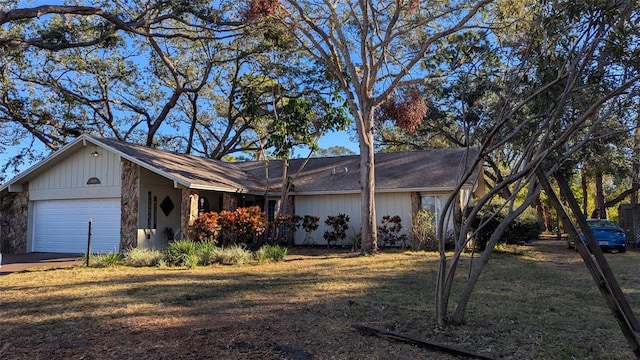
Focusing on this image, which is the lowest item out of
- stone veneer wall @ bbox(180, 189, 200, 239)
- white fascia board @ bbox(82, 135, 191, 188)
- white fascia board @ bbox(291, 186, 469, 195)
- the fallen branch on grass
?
the fallen branch on grass

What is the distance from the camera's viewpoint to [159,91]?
2575 cm

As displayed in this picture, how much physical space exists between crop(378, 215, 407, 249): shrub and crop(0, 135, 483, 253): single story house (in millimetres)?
615

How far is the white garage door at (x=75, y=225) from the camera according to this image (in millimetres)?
15797

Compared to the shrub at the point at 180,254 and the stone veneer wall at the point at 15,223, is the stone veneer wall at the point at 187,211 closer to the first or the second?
the shrub at the point at 180,254

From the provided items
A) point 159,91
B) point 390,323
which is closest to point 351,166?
point 159,91

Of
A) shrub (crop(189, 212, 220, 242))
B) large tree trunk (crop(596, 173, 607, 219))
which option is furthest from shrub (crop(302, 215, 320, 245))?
large tree trunk (crop(596, 173, 607, 219))

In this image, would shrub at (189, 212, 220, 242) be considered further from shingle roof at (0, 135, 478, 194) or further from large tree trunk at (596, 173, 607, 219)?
large tree trunk at (596, 173, 607, 219)

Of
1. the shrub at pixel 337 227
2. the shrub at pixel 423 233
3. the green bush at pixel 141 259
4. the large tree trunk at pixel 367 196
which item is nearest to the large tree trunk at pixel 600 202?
the shrub at pixel 423 233

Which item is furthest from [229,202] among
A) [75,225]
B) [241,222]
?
[75,225]

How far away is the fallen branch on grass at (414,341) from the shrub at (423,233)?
10985mm

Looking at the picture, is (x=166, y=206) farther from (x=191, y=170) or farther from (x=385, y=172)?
(x=385, y=172)

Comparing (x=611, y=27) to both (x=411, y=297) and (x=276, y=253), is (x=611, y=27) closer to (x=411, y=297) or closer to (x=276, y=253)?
(x=411, y=297)

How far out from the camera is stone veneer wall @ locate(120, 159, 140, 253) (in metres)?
15.0

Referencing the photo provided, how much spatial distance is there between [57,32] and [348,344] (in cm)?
1708
